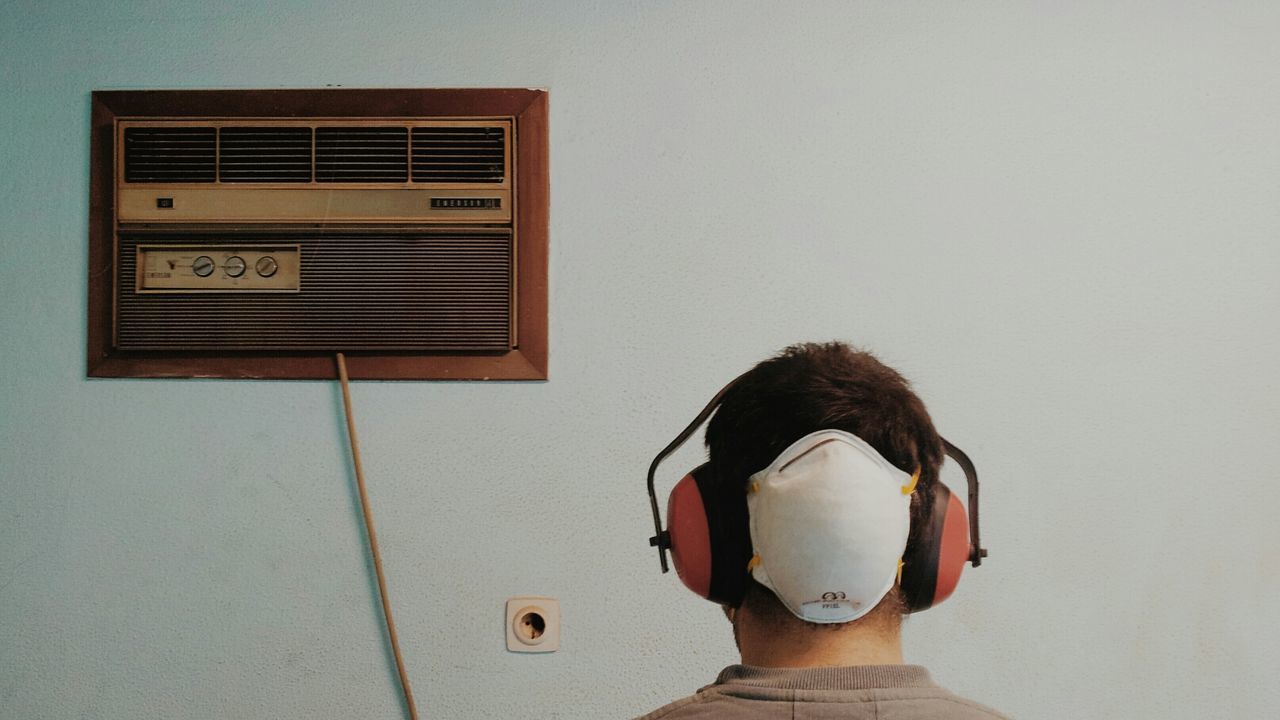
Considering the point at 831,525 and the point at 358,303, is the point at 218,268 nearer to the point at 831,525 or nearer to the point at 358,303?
the point at 358,303

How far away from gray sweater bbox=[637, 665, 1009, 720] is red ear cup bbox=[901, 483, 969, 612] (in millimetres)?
80

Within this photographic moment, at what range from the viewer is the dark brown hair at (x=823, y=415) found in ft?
2.63

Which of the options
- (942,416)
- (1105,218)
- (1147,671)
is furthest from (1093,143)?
(1147,671)

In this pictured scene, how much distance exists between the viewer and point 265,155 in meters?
1.44

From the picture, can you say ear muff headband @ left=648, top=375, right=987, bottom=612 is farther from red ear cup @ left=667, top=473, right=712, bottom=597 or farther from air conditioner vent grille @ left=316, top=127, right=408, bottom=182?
air conditioner vent grille @ left=316, top=127, right=408, bottom=182

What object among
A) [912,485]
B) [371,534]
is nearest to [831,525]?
[912,485]

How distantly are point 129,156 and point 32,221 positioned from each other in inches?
8.2

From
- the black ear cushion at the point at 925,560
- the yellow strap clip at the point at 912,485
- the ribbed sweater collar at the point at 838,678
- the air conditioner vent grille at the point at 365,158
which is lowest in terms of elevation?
the ribbed sweater collar at the point at 838,678

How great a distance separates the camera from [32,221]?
1.48 m

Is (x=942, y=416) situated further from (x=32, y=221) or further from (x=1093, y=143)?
(x=32, y=221)

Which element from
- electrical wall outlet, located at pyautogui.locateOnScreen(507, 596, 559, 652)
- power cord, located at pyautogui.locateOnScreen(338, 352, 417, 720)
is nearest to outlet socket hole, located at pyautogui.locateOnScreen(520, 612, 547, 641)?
electrical wall outlet, located at pyautogui.locateOnScreen(507, 596, 559, 652)

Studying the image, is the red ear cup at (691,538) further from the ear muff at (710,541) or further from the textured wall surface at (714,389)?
the textured wall surface at (714,389)

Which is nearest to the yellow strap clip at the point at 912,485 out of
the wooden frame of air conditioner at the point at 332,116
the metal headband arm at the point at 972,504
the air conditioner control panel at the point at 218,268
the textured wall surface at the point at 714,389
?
the metal headband arm at the point at 972,504

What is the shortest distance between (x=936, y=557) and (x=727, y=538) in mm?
200
